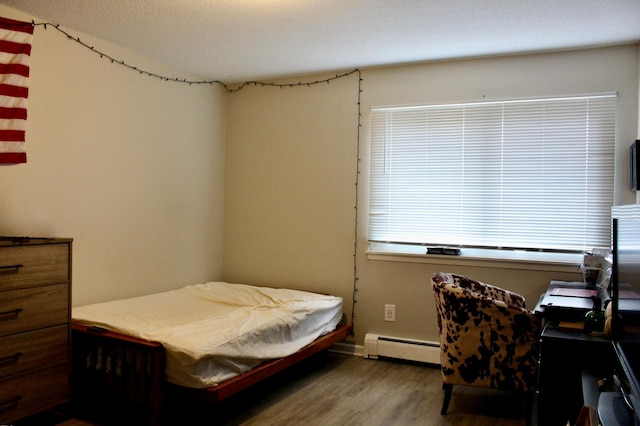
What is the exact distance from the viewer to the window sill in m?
3.30

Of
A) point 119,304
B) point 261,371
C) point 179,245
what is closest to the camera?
point 261,371

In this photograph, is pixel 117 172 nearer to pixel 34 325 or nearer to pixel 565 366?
pixel 34 325

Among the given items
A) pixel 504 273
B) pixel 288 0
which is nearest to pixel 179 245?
pixel 288 0

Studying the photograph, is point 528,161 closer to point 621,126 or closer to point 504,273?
point 621,126

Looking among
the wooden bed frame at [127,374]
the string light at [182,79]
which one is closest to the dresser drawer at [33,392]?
the wooden bed frame at [127,374]

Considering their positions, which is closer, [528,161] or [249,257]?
[528,161]

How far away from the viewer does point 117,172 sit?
11.1 feet

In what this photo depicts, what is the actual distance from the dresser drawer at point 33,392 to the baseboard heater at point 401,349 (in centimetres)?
209

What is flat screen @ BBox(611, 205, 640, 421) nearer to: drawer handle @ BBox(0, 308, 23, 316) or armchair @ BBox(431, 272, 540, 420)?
armchair @ BBox(431, 272, 540, 420)

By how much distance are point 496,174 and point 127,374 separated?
269cm

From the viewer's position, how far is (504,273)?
3453 millimetres

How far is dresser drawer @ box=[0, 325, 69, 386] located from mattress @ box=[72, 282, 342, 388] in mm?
223

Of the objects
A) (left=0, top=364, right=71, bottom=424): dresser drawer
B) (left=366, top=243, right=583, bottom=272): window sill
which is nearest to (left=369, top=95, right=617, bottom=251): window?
(left=366, top=243, right=583, bottom=272): window sill

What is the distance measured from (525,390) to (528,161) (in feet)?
5.30
